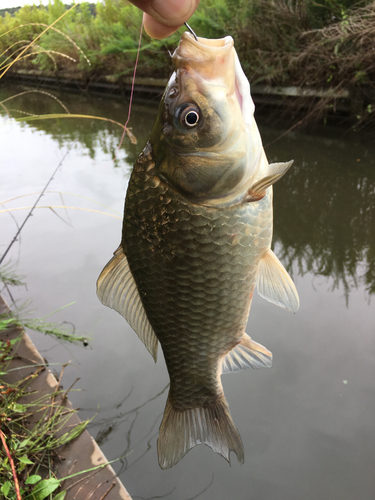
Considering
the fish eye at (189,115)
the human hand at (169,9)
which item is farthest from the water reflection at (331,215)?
the human hand at (169,9)

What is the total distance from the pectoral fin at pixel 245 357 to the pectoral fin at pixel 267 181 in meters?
0.47

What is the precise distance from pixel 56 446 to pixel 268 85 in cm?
618

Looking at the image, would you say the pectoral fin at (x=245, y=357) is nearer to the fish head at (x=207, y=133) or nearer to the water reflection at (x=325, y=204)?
the fish head at (x=207, y=133)

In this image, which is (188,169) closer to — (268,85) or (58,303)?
(58,303)

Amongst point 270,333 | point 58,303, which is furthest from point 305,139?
point 58,303

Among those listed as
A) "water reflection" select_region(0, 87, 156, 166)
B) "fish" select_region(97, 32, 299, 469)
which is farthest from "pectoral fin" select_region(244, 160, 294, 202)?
"water reflection" select_region(0, 87, 156, 166)

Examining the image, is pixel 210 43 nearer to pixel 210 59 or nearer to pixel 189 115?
pixel 210 59

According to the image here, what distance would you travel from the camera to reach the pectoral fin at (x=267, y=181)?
2.83 feet

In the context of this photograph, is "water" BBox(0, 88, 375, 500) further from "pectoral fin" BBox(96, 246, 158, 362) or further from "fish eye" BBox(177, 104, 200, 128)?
"fish eye" BBox(177, 104, 200, 128)

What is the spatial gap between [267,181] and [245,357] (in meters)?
0.60

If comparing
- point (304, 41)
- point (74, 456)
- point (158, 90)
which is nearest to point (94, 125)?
point (158, 90)

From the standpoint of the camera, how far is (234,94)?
914 millimetres

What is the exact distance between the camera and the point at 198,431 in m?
1.20

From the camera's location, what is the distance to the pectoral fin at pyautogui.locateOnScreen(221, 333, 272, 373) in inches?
46.2
